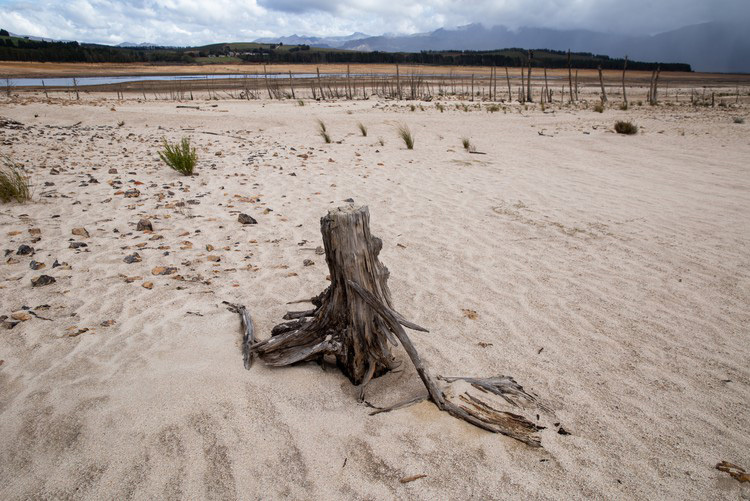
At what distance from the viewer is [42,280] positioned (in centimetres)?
333

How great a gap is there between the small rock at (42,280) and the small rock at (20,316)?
417mm

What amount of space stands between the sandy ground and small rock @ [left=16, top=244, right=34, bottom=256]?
8 cm

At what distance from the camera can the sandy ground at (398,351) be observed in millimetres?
1890

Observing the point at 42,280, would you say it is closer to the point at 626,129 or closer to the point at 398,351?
the point at 398,351

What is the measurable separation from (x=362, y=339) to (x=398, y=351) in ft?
1.55

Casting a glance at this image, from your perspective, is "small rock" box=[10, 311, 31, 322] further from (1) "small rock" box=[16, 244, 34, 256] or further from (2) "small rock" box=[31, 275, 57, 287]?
(1) "small rock" box=[16, 244, 34, 256]

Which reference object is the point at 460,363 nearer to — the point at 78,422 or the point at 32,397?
the point at 78,422

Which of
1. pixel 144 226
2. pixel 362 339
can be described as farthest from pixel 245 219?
pixel 362 339

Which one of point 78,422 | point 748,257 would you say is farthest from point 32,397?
point 748,257

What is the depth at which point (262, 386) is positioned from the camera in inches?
90.5

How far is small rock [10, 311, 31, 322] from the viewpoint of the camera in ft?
9.37

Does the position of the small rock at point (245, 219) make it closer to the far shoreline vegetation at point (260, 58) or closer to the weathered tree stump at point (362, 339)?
the weathered tree stump at point (362, 339)

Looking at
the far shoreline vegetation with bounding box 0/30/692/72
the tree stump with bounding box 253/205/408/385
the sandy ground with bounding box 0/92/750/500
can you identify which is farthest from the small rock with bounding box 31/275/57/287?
the far shoreline vegetation with bounding box 0/30/692/72

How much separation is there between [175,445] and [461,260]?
2.98 meters
